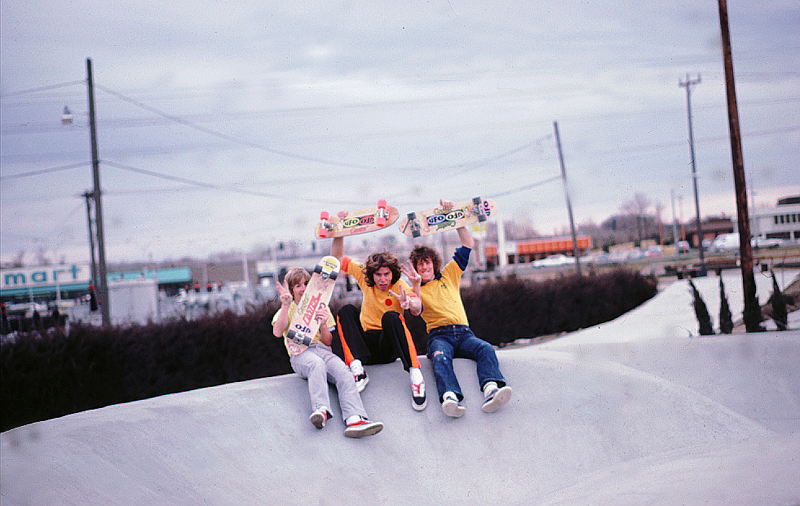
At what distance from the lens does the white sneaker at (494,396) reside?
13.8ft

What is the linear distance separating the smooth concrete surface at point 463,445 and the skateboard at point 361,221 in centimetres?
125

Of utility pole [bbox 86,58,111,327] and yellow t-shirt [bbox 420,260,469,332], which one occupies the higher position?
utility pole [bbox 86,58,111,327]

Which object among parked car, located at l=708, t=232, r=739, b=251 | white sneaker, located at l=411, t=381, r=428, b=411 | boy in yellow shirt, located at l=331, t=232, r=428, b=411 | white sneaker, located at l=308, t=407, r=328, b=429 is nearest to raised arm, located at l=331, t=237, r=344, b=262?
boy in yellow shirt, located at l=331, t=232, r=428, b=411

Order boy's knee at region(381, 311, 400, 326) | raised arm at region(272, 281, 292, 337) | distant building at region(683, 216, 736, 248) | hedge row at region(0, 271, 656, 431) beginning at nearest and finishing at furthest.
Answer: raised arm at region(272, 281, 292, 337), boy's knee at region(381, 311, 400, 326), hedge row at region(0, 271, 656, 431), distant building at region(683, 216, 736, 248)

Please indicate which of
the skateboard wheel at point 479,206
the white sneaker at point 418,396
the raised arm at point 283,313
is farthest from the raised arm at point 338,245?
the white sneaker at point 418,396

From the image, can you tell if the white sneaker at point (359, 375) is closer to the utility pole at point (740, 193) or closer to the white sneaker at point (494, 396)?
the white sneaker at point (494, 396)

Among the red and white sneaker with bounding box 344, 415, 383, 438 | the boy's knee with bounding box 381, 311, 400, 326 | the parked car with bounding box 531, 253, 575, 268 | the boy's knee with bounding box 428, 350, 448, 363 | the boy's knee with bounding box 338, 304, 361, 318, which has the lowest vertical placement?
the parked car with bounding box 531, 253, 575, 268

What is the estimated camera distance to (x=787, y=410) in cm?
493

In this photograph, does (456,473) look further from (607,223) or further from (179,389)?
(607,223)

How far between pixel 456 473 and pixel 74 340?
465 cm

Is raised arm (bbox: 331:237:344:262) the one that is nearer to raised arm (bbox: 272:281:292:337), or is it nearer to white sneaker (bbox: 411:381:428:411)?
raised arm (bbox: 272:281:292:337)

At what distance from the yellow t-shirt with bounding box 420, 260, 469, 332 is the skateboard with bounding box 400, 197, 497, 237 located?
448 mm

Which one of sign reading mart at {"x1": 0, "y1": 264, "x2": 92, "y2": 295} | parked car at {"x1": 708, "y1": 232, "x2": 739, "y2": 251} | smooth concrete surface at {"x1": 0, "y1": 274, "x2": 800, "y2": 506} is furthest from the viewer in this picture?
sign reading mart at {"x1": 0, "y1": 264, "x2": 92, "y2": 295}

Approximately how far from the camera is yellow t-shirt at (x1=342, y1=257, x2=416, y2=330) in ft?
16.2
